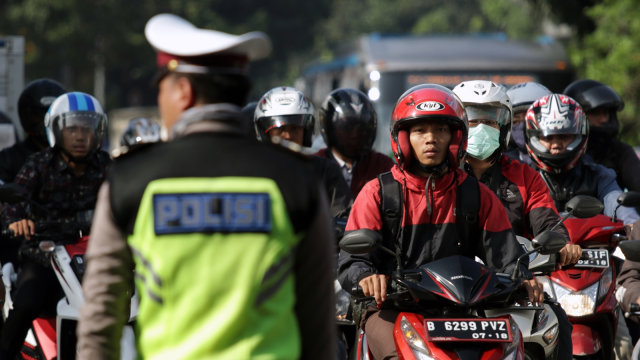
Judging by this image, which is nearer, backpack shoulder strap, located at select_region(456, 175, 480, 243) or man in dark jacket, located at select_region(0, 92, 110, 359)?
backpack shoulder strap, located at select_region(456, 175, 480, 243)

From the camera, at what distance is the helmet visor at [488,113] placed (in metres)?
6.41

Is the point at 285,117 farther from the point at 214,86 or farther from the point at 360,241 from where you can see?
the point at 214,86

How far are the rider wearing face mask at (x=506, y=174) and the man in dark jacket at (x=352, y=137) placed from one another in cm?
151

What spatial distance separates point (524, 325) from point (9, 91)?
10.5m

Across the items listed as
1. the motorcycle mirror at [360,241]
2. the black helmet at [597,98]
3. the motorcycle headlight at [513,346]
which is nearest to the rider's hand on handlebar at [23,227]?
the motorcycle mirror at [360,241]

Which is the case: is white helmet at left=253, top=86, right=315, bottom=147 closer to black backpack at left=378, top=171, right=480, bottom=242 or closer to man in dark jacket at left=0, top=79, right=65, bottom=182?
man in dark jacket at left=0, top=79, right=65, bottom=182

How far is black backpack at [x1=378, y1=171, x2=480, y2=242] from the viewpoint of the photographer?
189 inches

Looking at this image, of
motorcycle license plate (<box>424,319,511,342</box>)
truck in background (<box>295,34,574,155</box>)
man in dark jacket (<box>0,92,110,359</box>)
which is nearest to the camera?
motorcycle license plate (<box>424,319,511,342</box>)

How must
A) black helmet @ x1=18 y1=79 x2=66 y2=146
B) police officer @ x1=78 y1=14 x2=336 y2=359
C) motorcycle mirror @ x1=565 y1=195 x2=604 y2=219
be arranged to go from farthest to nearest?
1. black helmet @ x1=18 y1=79 x2=66 y2=146
2. motorcycle mirror @ x1=565 y1=195 x2=604 y2=219
3. police officer @ x1=78 y1=14 x2=336 y2=359

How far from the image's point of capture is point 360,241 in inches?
166

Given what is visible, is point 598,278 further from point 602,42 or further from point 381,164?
point 602,42

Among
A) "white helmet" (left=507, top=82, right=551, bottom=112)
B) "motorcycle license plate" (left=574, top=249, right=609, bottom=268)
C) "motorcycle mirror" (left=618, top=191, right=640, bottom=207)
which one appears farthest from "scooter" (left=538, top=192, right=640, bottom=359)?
"white helmet" (left=507, top=82, right=551, bottom=112)

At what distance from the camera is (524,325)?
5234 mm

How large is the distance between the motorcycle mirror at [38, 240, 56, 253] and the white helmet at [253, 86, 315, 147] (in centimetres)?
178
